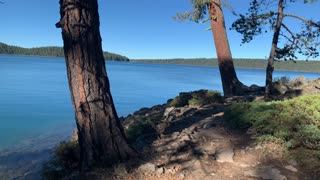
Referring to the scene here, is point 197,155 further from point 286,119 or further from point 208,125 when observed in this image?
point 286,119

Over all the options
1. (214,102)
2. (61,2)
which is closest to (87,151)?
(61,2)

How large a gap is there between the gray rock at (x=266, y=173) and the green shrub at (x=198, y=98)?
6.07m

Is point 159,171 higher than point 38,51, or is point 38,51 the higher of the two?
point 159,171

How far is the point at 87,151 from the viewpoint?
19.6 feet

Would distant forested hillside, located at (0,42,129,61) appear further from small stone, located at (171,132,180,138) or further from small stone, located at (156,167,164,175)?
small stone, located at (156,167,164,175)

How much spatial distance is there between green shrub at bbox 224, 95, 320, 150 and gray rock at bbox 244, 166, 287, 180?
2.79ft

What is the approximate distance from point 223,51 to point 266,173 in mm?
9867

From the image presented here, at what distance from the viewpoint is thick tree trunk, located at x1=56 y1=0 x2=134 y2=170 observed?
18.9 ft

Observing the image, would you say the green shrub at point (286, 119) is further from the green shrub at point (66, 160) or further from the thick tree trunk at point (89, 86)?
the green shrub at point (66, 160)

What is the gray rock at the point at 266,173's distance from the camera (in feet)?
17.7

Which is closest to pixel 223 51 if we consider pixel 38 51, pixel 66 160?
pixel 66 160

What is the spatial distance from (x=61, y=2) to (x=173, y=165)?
10.2ft

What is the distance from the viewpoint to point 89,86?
583cm

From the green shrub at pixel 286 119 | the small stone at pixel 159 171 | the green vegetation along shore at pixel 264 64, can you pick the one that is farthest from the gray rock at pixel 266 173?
the green vegetation along shore at pixel 264 64
